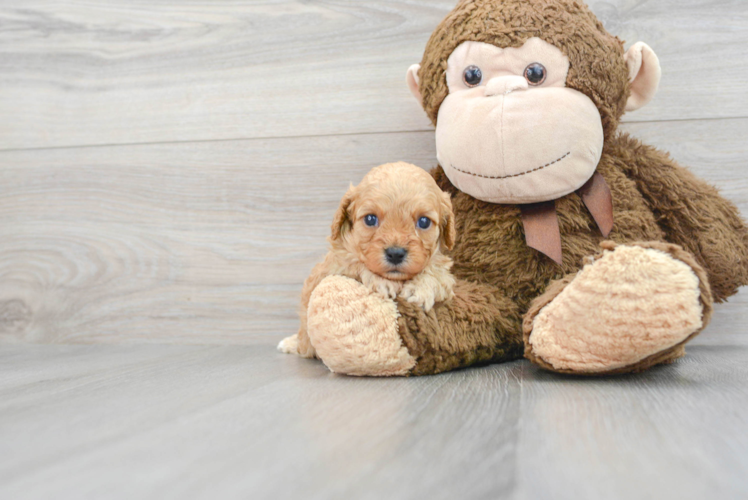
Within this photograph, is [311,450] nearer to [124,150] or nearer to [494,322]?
[494,322]

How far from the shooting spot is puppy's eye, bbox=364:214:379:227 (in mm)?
688

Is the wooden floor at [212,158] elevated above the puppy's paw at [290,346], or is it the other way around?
the wooden floor at [212,158]

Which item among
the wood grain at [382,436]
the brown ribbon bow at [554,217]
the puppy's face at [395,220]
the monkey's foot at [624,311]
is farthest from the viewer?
the brown ribbon bow at [554,217]

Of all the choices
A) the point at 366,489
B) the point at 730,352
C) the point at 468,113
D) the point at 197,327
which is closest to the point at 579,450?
the point at 366,489

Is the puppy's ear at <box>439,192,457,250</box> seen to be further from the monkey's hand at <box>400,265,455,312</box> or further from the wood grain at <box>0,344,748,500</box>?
the wood grain at <box>0,344,748,500</box>

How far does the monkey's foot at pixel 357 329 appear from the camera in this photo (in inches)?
26.3

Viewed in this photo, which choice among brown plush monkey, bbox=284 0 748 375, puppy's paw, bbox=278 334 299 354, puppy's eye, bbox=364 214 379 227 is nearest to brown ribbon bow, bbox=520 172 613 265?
brown plush monkey, bbox=284 0 748 375

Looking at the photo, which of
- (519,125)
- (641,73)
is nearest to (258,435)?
(519,125)

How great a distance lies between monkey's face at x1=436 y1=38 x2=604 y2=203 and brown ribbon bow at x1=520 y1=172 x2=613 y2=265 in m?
0.02

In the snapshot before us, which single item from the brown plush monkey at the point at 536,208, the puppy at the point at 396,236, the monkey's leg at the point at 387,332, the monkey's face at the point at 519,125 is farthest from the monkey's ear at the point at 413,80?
the monkey's leg at the point at 387,332

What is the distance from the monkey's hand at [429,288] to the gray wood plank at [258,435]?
0.10 m

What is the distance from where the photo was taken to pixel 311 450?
42 cm

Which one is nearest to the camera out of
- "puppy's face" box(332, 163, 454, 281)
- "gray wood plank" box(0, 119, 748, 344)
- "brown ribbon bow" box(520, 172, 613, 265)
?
"puppy's face" box(332, 163, 454, 281)

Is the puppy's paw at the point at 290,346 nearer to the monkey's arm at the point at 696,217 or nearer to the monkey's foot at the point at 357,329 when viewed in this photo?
the monkey's foot at the point at 357,329
